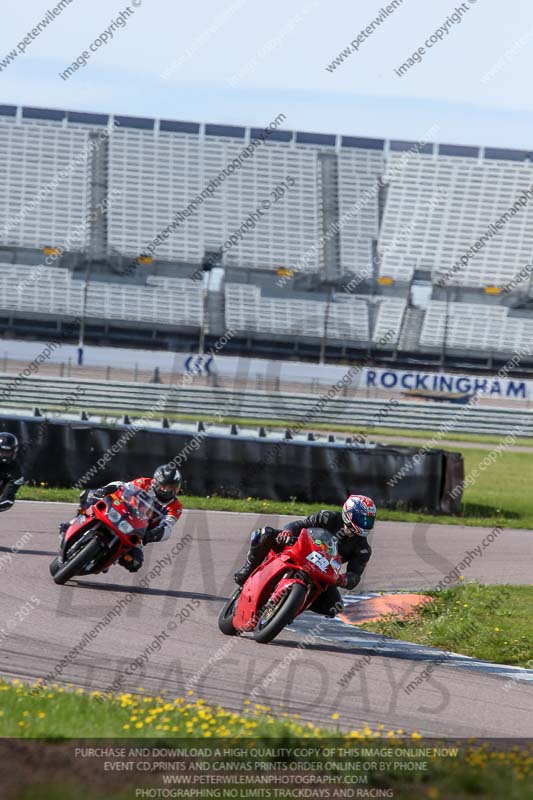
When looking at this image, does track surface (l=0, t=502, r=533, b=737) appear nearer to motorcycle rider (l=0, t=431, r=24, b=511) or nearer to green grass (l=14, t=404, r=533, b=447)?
motorcycle rider (l=0, t=431, r=24, b=511)

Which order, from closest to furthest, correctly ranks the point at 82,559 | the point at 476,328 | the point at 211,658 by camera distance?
1. the point at 211,658
2. the point at 82,559
3. the point at 476,328

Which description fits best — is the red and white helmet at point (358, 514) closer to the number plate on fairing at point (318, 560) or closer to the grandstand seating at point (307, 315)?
the number plate on fairing at point (318, 560)

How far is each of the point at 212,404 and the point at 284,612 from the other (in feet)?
82.4

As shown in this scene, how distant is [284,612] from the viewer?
9062 mm

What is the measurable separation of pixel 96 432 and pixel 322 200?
39271 mm

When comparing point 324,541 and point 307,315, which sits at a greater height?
point 324,541

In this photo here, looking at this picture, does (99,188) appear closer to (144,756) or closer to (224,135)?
(224,135)

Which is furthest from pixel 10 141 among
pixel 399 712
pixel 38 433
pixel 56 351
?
pixel 399 712

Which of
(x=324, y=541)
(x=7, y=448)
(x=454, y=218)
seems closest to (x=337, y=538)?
(x=324, y=541)

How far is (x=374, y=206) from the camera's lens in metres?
56.6

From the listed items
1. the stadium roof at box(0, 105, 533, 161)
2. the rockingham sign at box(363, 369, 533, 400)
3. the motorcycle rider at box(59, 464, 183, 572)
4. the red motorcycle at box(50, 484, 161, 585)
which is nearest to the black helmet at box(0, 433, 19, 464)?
the motorcycle rider at box(59, 464, 183, 572)

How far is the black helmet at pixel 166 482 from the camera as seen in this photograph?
11.1 m

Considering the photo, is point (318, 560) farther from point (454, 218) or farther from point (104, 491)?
point (454, 218)

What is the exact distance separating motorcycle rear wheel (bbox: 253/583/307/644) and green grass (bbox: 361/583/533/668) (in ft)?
6.70
